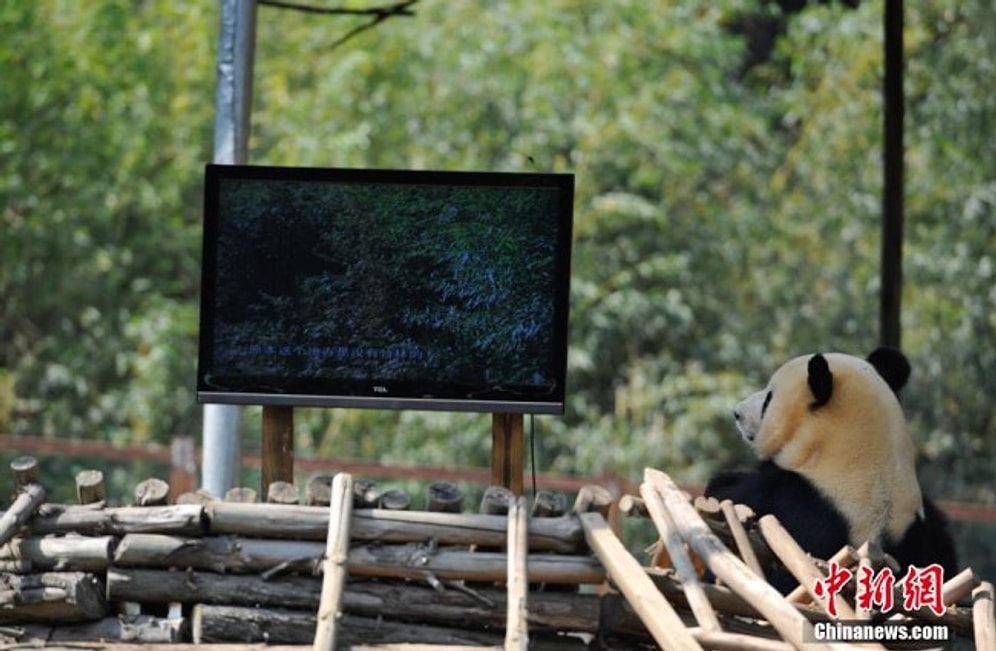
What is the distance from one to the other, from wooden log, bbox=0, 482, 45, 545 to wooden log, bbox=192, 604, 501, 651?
1.99ft

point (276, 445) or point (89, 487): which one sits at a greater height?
point (276, 445)

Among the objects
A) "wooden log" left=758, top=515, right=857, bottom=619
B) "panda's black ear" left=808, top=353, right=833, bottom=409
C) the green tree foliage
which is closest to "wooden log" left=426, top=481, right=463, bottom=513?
"wooden log" left=758, top=515, right=857, bottom=619

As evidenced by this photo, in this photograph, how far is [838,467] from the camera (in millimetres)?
5785

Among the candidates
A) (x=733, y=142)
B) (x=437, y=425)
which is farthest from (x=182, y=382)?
(x=733, y=142)

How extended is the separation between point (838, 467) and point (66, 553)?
251cm

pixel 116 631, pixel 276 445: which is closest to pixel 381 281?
pixel 276 445

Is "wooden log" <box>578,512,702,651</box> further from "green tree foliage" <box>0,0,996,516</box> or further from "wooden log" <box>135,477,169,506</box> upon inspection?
"green tree foliage" <box>0,0,996,516</box>

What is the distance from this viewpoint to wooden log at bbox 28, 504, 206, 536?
5.21 meters

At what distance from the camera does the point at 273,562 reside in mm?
5215

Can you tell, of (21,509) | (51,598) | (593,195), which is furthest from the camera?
(593,195)

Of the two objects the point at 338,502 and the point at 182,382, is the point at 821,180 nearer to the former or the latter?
the point at 182,382

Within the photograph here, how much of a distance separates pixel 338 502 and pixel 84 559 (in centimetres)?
80

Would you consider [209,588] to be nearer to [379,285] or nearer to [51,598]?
[51,598]

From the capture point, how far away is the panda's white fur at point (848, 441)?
5688mm
